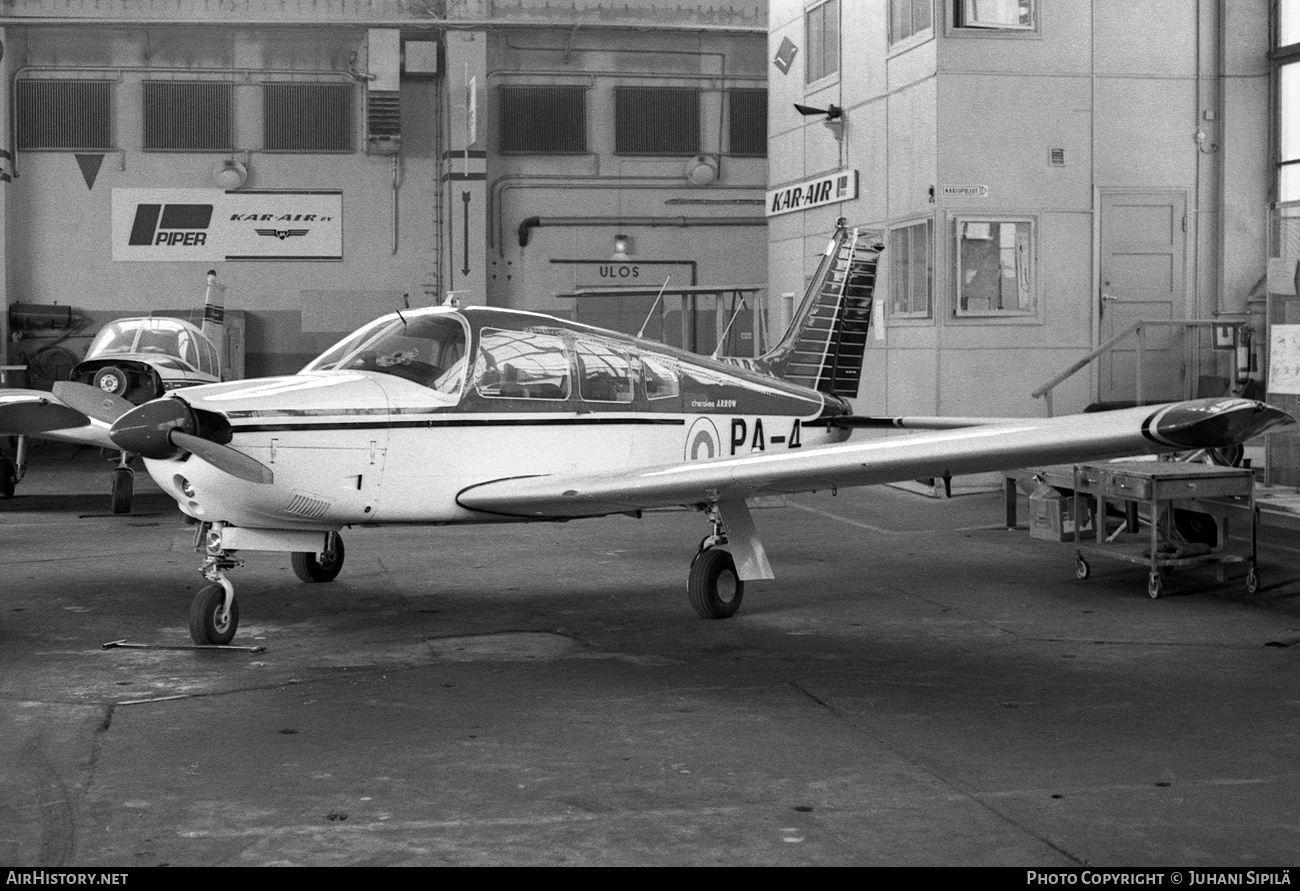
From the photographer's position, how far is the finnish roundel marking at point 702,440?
9250mm

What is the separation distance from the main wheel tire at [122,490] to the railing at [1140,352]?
844 centimetres

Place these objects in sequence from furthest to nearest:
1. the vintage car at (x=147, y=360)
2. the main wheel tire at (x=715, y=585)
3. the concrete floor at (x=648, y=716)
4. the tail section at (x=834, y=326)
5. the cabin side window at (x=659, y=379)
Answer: the vintage car at (x=147, y=360) < the tail section at (x=834, y=326) < the cabin side window at (x=659, y=379) < the main wheel tire at (x=715, y=585) < the concrete floor at (x=648, y=716)

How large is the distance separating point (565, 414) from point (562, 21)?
16854 mm

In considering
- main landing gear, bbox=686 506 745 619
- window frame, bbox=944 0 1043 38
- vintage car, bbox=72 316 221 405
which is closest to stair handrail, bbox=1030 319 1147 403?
window frame, bbox=944 0 1043 38

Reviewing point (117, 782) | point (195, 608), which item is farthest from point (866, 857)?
point (195, 608)

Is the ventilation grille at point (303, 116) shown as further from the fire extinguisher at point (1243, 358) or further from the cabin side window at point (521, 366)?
the cabin side window at point (521, 366)

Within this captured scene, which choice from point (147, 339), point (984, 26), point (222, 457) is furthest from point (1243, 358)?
point (147, 339)

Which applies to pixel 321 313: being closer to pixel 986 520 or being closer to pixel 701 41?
pixel 701 41

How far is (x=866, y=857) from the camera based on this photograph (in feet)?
13.7

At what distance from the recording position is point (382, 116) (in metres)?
23.5

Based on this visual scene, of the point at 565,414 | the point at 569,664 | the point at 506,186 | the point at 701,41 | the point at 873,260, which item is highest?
the point at 701,41

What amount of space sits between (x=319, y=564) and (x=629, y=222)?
632 inches

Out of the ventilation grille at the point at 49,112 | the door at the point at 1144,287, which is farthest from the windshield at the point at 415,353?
the ventilation grille at the point at 49,112

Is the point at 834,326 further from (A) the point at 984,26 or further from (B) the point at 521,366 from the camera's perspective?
(A) the point at 984,26
